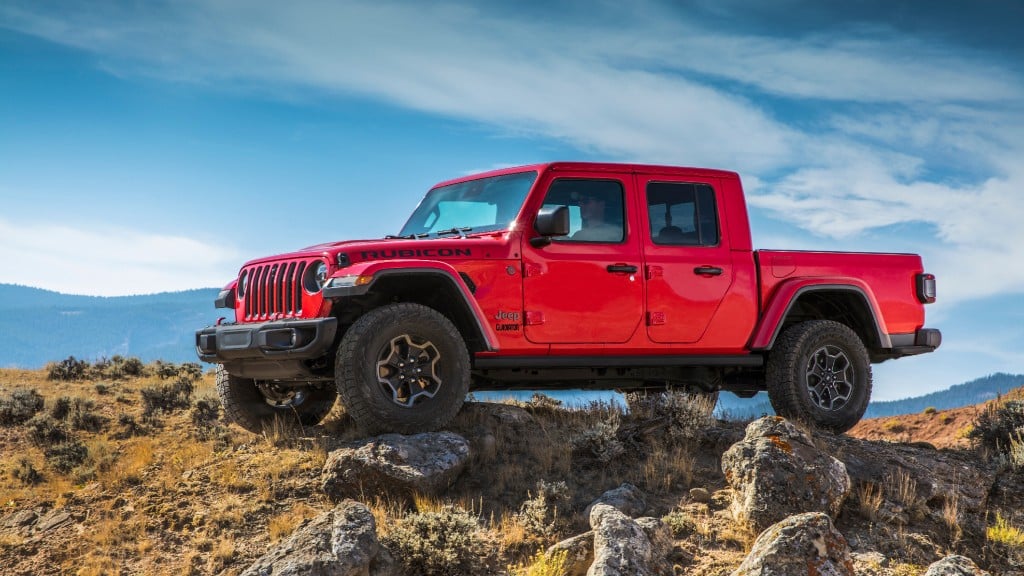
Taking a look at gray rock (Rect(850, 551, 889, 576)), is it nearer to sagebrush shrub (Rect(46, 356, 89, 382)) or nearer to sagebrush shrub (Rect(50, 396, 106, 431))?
sagebrush shrub (Rect(50, 396, 106, 431))

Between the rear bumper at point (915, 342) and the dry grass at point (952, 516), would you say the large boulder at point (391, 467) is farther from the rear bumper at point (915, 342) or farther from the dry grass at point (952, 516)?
the rear bumper at point (915, 342)

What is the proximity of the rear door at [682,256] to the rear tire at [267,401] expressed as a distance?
3.33 metres

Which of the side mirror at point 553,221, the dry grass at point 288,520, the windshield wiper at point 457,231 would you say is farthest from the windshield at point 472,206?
the dry grass at point 288,520

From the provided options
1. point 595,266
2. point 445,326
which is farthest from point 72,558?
point 595,266

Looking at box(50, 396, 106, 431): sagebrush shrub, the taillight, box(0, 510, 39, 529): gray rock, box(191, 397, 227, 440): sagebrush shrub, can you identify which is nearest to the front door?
the taillight

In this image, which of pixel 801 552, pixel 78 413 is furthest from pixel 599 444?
pixel 78 413

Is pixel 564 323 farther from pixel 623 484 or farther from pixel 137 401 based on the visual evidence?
pixel 137 401

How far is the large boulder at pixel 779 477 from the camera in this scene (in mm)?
7000

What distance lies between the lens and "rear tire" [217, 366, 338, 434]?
30.2 ft

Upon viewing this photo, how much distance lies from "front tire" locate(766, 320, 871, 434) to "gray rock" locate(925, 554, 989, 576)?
3.39 meters

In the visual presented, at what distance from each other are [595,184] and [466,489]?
2.89 meters

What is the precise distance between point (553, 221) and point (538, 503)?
2.17 metres

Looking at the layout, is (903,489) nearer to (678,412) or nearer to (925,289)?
(678,412)

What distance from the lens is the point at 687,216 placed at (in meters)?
9.20
